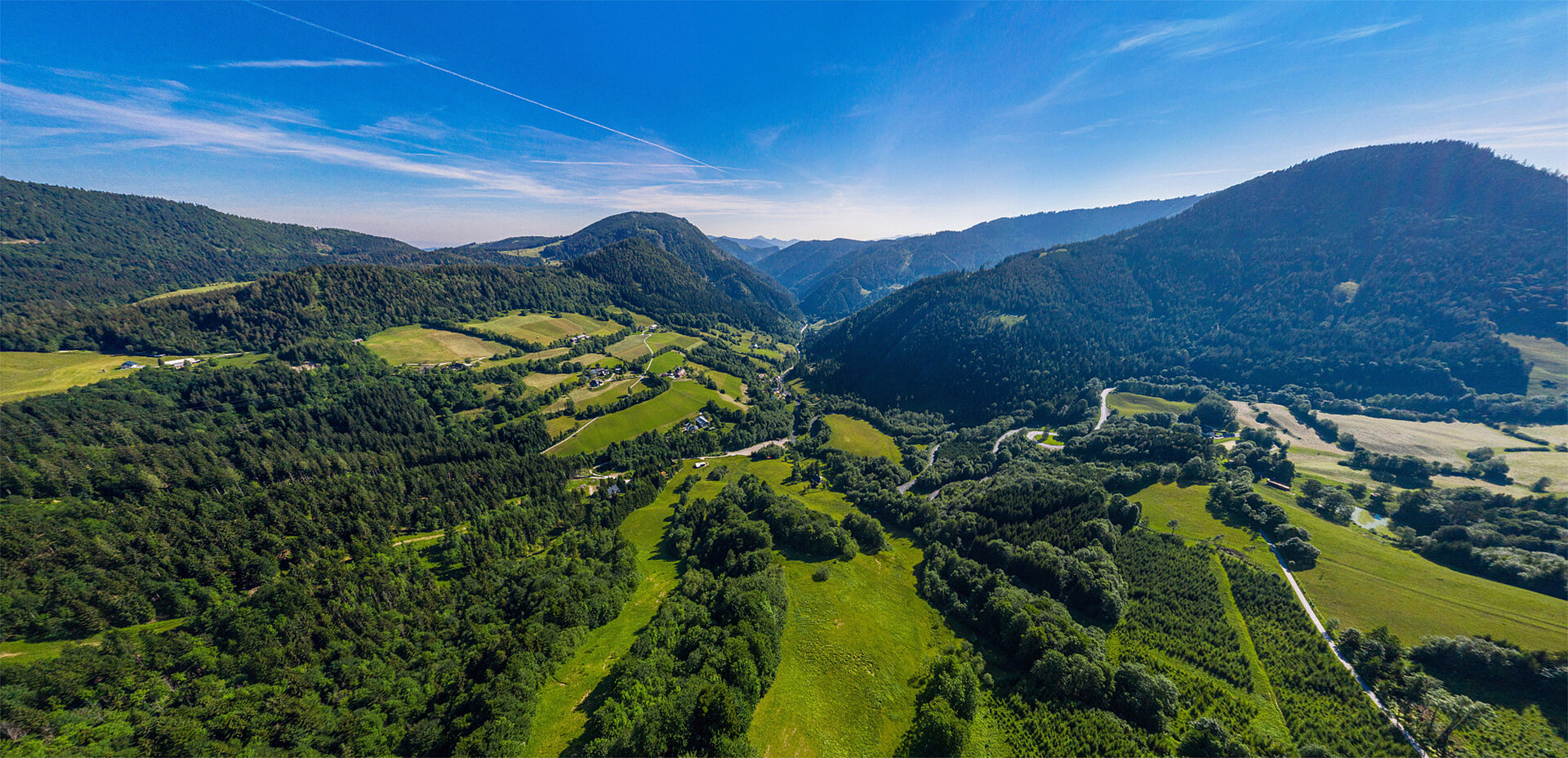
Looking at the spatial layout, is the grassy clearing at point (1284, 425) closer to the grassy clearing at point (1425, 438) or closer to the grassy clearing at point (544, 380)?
the grassy clearing at point (1425, 438)

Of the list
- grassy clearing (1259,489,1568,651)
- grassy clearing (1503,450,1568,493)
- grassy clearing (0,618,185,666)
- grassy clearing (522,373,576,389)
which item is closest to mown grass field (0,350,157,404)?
grassy clearing (522,373,576,389)

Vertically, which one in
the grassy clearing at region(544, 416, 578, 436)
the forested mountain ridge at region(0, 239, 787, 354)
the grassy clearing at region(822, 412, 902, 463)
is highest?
the forested mountain ridge at region(0, 239, 787, 354)

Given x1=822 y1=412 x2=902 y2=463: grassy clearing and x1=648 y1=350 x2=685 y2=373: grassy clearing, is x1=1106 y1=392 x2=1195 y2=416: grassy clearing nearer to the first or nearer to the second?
x1=822 y1=412 x2=902 y2=463: grassy clearing

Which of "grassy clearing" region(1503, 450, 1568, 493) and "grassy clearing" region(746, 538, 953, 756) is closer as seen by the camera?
"grassy clearing" region(746, 538, 953, 756)

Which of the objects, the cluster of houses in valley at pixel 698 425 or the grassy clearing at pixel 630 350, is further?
the grassy clearing at pixel 630 350

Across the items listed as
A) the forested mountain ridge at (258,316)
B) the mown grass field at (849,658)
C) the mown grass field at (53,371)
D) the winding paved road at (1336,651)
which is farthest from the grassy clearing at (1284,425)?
the mown grass field at (53,371)

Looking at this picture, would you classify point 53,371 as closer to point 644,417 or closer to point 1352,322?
point 644,417
